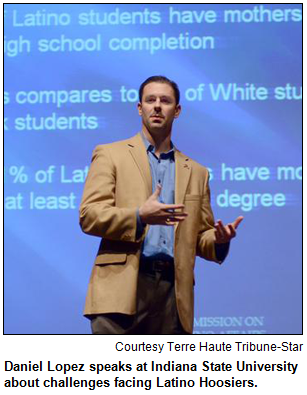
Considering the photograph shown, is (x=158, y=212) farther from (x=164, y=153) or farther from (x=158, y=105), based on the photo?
(x=158, y=105)

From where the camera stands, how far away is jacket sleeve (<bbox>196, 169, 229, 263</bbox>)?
413 cm

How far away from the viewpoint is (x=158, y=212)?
12.6 feet

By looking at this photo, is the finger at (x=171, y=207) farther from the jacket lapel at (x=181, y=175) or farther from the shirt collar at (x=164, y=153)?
the shirt collar at (x=164, y=153)

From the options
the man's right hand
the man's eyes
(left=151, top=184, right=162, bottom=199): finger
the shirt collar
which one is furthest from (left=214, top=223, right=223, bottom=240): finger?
the man's eyes

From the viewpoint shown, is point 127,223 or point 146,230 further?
point 146,230

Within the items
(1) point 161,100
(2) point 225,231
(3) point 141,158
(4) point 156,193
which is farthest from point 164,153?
(2) point 225,231

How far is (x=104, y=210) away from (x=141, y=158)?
0.36 m

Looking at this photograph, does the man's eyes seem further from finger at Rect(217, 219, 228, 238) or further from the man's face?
finger at Rect(217, 219, 228, 238)

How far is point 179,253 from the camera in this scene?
4.02 m

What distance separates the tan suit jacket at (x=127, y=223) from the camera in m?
3.92

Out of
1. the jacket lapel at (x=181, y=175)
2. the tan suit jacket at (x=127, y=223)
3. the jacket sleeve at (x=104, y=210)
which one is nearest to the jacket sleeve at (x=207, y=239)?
the tan suit jacket at (x=127, y=223)
